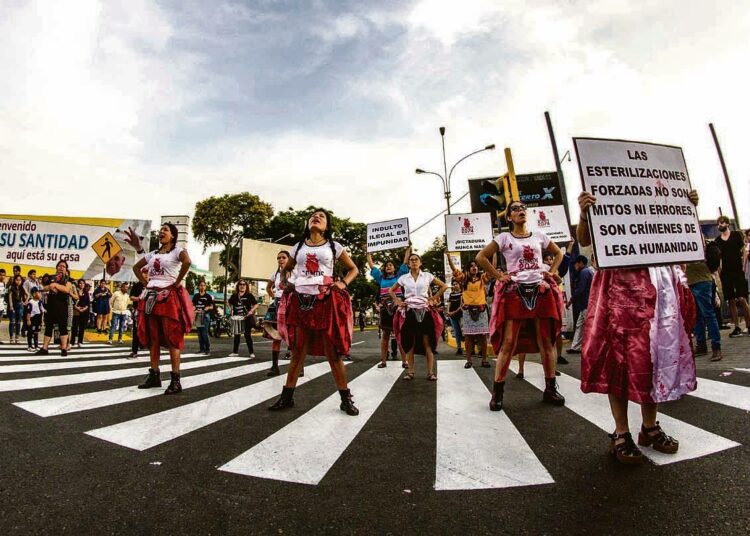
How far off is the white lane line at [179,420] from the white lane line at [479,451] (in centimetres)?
177

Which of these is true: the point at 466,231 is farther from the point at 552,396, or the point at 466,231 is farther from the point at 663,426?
the point at 663,426

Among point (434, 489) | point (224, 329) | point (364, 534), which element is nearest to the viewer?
point (364, 534)

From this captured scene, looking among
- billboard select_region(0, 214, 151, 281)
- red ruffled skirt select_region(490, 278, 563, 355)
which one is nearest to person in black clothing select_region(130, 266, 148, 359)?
red ruffled skirt select_region(490, 278, 563, 355)

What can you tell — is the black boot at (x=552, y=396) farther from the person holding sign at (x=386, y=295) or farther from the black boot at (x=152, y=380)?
the black boot at (x=152, y=380)

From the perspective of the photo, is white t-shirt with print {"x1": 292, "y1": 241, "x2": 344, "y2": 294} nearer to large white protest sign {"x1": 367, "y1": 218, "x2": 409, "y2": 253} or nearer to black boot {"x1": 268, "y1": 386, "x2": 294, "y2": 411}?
black boot {"x1": 268, "y1": 386, "x2": 294, "y2": 411}

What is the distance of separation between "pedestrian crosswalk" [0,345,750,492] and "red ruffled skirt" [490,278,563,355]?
0.65 meters

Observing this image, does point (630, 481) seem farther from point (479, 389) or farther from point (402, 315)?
point (402, 315)

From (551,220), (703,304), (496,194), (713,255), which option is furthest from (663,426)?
(551,220)

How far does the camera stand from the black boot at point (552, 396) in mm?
3664

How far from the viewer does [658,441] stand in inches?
93.4

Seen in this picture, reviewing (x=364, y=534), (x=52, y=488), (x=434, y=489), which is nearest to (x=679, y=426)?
(x=434, y=489)

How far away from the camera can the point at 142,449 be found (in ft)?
8.35

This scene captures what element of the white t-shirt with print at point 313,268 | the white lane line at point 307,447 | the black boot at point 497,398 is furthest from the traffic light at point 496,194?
the white lane line at point 307,447

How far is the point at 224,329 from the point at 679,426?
1947 cm
